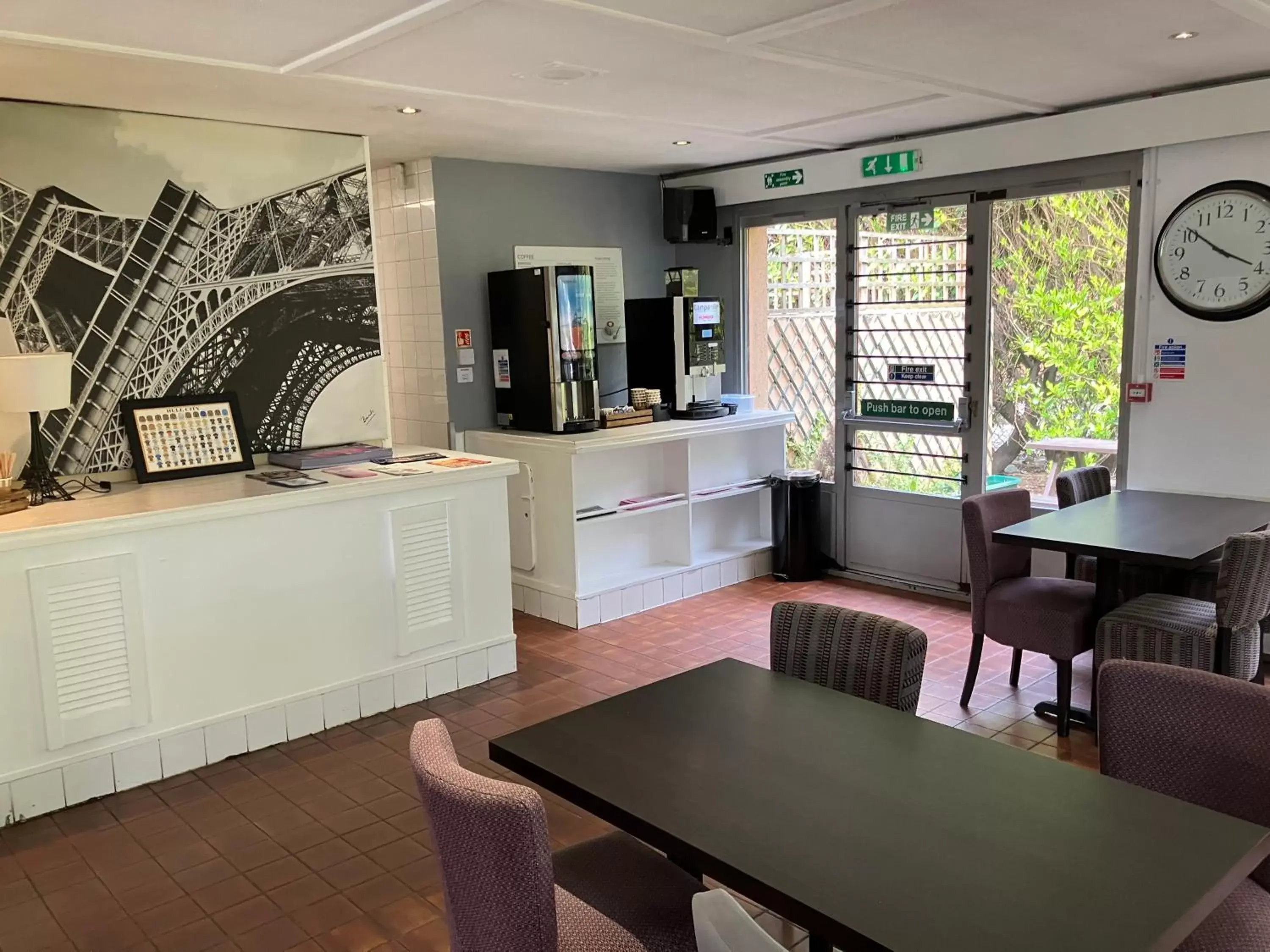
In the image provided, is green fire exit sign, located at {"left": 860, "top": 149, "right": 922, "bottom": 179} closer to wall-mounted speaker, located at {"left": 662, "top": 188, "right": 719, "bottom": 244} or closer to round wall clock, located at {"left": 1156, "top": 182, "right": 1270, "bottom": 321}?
wall-mounted speaker, located at {"left": 662, "top": 188, "right": 719, "bottom": 244}

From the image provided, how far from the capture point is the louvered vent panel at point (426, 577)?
4238 mm

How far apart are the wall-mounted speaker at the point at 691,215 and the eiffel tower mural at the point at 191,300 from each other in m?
2.14

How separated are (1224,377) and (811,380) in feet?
7.74

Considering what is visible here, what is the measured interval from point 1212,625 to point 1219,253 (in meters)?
1.86

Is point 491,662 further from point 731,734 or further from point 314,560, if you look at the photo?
→ point 731,734

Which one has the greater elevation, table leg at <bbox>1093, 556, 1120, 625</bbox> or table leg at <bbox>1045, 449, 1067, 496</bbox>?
table leg at <bbox>1045, 449, 1067, 496</bbox>

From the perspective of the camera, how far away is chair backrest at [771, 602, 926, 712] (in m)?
2.43

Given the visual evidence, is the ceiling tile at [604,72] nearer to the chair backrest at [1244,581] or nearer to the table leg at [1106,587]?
the table leg at [1106,587]

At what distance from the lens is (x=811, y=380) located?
20.7 feet

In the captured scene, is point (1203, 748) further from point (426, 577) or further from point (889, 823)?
point (426, 577)

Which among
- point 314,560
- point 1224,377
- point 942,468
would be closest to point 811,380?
point 942,468

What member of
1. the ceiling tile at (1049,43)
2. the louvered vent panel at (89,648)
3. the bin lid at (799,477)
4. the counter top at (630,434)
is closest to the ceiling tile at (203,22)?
the ceiling tile at (1049,43)

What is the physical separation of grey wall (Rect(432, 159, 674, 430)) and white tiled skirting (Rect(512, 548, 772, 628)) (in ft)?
3.49

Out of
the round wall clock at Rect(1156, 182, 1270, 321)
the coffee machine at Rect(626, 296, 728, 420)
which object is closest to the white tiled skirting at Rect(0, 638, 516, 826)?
the coffee machine at Rect(626, 296, 728, 420)
